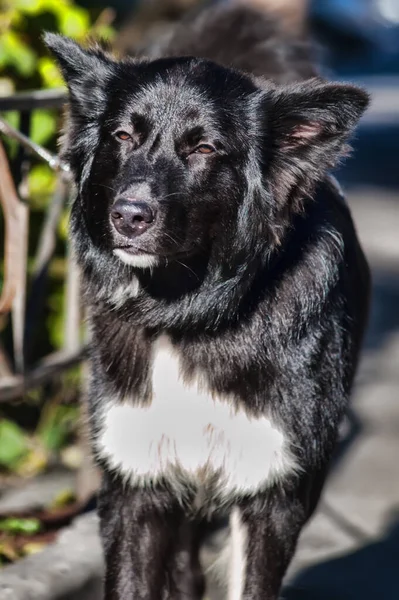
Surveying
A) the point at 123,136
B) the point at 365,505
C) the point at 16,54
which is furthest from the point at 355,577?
the point at 16,54

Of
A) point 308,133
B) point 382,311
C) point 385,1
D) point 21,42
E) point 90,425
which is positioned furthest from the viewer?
point 385,1

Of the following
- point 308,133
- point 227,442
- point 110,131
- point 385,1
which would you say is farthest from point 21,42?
point 385,1

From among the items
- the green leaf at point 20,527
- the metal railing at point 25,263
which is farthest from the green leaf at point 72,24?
the green leaf at point 20,527

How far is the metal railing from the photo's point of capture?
4.02m

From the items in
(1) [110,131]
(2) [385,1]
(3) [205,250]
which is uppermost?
(1) [110,131]

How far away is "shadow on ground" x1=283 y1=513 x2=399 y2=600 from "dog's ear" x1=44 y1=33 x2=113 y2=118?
2090mm

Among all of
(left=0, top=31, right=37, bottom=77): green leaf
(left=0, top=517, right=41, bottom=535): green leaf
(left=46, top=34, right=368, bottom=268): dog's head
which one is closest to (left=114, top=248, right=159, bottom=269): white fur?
(left=46, top=34, right=368, bottom=268): dog's head

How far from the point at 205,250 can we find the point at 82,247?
0.42 m

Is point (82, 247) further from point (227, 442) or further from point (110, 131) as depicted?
point (227, 442)

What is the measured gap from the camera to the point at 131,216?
9.81 ft

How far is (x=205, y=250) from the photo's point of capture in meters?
3.28

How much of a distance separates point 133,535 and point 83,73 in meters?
1.53

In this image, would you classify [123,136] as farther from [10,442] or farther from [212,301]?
[10,442]

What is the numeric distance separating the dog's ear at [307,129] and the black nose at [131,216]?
19.0 inches
